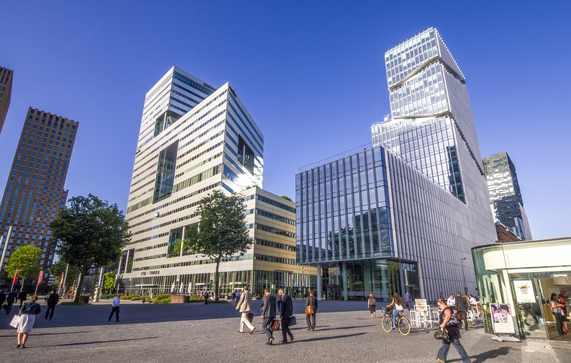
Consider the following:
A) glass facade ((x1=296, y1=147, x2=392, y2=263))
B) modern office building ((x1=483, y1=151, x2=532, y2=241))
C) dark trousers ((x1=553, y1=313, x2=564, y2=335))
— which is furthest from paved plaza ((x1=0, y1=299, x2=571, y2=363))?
modern office building ((x1=483, y1=151, x2=532, y2=241))

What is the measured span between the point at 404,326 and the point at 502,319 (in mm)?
3619

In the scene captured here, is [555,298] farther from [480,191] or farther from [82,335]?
[480,191]

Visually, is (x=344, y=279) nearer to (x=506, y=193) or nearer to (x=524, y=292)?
(x=524, y=292)

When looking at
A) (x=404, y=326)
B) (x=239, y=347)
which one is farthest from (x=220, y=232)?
(x=239, y=347)

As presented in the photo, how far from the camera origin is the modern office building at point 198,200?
2442 inches

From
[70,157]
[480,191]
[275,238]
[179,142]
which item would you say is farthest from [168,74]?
[480,191]

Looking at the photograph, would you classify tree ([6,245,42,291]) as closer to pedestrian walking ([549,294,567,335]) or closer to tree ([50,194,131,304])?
tree ([50,194,131,304])

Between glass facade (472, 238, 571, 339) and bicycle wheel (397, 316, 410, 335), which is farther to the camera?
bicycle wheel (397, 316, 410, 335)

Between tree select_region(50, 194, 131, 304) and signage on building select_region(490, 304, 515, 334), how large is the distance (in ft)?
124

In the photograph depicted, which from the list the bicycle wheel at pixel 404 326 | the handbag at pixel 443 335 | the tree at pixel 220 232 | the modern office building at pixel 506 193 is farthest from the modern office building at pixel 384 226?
the modern office building at pixel 506 193

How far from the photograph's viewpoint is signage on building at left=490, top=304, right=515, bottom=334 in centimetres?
1149

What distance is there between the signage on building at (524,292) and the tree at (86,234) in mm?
38784

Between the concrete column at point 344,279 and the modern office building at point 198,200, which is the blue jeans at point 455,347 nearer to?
the concrete column at point 344,279

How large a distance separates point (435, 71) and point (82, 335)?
369ft
